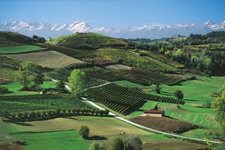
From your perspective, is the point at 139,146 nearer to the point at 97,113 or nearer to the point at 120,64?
the point at 97,113

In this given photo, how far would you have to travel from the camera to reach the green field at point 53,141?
45500mm

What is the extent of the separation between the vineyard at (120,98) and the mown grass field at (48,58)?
105 feet

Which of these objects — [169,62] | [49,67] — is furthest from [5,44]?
[169,62]

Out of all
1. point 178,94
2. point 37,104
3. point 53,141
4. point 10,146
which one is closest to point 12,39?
point 178,94

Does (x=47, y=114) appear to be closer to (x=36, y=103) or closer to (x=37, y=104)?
(x=37, y=104)

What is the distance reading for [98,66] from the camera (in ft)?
407

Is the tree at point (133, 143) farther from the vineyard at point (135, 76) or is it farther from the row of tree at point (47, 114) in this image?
the vineyard at point (135, 76)

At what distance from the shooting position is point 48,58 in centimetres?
12681

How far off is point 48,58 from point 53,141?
269 ft

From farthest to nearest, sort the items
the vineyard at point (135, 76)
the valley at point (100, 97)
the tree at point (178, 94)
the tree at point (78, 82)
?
the vineyard at point (135, 76) → the tree at point (178, 94) → the tree at point (78, 82) → the valley at point (100, 97)

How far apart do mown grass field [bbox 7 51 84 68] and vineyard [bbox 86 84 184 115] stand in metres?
31.9

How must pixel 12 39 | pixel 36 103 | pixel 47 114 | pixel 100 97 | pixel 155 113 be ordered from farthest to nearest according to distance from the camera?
pixel 12 39
pixel 100 97
pixel 155 113
pixel 36 103
pixel 47 114

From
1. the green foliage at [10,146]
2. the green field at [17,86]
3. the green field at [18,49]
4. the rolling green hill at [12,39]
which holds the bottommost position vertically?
the green foliage at [10,146]

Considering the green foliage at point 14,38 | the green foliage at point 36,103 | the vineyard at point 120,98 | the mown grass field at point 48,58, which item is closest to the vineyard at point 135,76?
the mown grass field at point 48,58
